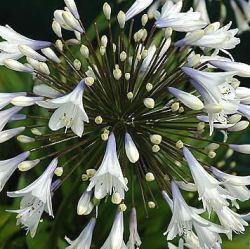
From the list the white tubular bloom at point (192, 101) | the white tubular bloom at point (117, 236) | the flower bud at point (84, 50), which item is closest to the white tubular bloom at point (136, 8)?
the flower bud at point (84, 50)

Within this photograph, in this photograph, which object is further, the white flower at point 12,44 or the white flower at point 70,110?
the white flower at point 12,44

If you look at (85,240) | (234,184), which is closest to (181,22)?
(234,184)

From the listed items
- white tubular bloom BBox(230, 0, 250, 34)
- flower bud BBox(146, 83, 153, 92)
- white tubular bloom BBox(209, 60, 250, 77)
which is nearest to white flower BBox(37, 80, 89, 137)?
flower bud BBox(146, 83, 153, 92)

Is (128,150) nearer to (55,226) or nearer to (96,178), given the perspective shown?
(96,178)

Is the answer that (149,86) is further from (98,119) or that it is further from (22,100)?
(22,100)

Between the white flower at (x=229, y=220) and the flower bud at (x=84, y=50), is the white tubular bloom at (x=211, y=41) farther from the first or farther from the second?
the white flower at (x=229, y=220)

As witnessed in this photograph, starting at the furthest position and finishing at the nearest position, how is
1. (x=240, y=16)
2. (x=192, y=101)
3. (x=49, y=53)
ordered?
(x=240, y=16)
(x=49, y=53)
(x=192, y=101)
